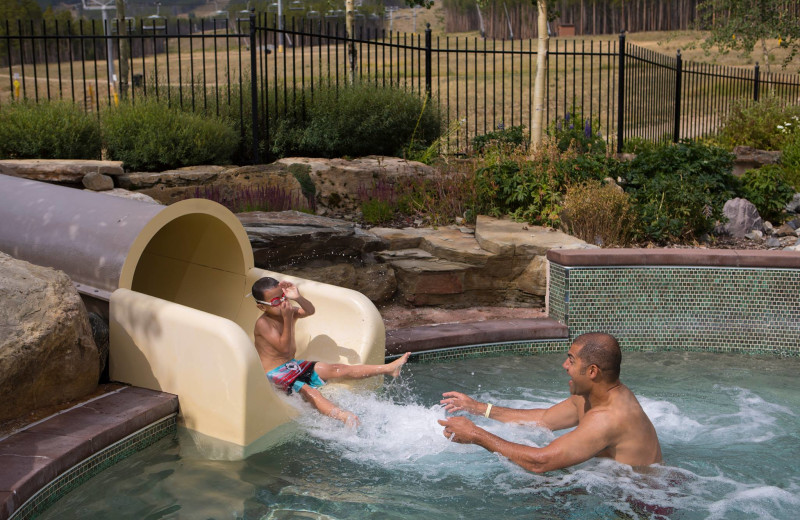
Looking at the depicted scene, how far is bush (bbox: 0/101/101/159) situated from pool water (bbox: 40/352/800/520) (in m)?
5.03

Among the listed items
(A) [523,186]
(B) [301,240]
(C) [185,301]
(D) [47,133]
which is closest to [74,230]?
(C) [185,301]

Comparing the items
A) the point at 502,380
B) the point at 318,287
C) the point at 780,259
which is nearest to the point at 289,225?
the point at 318,287

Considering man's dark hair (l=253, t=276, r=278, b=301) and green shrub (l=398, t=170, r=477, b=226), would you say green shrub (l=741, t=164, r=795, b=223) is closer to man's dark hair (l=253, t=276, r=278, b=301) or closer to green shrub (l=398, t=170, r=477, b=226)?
green shrub (l=398, t=170, r=477, b=226)

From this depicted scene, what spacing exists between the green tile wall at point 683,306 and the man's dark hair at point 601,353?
2824 millimetres

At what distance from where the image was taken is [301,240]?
7254mm

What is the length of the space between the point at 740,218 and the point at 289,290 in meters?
6.07

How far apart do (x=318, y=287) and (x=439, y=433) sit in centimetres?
150

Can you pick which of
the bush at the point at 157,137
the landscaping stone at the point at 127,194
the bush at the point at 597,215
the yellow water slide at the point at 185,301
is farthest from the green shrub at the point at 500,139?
the yellow water slide at the point at 185,301

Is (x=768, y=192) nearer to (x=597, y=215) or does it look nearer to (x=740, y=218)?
(x=740, y=218)

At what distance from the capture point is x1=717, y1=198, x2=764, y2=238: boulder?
9492 millimetres

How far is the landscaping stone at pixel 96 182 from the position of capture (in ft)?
26.2

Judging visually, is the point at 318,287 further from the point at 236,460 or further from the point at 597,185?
the point at 597,185

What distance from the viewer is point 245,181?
8.85 metres

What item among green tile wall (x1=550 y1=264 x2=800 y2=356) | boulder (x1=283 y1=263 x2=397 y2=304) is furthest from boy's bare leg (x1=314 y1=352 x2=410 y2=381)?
green tile wall (x1=550 y1=264 x2=800 y2=356)
